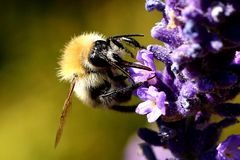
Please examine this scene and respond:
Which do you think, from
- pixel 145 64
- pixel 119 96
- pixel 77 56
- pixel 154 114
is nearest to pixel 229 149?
pixel 154 114

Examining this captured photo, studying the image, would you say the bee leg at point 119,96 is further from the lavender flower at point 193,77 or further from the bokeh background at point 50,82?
the bokeh background at point 50,82

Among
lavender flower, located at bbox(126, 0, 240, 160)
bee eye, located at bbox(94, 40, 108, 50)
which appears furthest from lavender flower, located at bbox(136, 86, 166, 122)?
bee eye, located at bbox(94, 40, 108, 50)

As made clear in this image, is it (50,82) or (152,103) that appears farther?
(50,82)

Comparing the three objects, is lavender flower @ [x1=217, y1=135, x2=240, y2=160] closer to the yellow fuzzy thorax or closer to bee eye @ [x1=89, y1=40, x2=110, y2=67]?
bee eye @ [x1=89, y1=40, x2=110, y2=67]

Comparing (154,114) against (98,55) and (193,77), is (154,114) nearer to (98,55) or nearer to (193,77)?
(193,77)

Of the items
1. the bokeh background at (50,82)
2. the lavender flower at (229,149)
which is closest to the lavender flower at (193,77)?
the lavender flower at (229,149)
